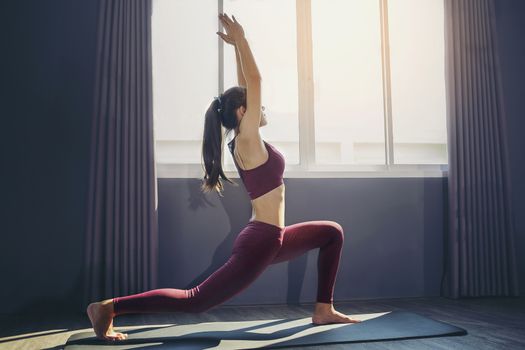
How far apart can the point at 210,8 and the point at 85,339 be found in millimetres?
2372

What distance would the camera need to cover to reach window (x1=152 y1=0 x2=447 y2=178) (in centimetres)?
322

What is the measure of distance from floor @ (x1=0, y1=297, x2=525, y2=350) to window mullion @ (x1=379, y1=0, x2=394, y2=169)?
1102 millimetres

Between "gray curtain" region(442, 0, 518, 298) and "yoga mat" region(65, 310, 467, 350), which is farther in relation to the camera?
"gray curtain" region(442, 0, 518, 298)

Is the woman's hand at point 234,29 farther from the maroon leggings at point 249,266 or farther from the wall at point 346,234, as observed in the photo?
the wall at point 346,234

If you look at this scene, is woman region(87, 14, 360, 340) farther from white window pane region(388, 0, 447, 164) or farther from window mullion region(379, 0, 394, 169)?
white window pane region(388, 0, 447, 164)

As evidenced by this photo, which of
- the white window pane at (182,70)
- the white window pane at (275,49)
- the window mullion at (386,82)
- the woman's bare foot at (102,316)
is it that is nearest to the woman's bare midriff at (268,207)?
the woman's bare foot at (102,316)

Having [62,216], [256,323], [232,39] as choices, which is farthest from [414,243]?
[62,216]

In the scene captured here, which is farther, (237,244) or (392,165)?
(392,165)

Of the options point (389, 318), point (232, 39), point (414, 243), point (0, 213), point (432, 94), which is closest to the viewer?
point (232, 39)

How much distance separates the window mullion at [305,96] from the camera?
3307 millimetres

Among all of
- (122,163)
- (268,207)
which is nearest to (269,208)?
(268,207)

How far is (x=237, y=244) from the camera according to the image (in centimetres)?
199

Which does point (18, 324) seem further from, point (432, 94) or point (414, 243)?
point (432, 94)

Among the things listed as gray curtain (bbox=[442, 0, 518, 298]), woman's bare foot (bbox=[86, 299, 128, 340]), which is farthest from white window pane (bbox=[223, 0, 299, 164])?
woman's bare foot (bbox=[86, 299, 128, 340])
